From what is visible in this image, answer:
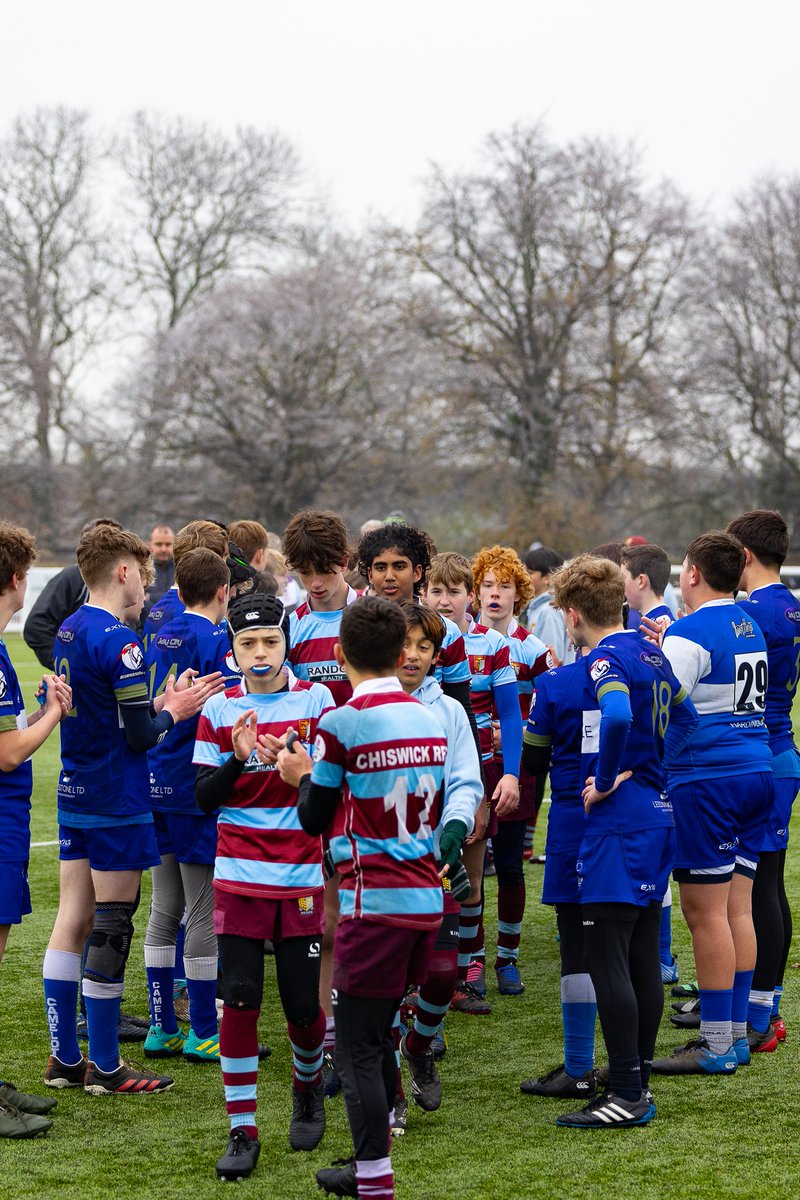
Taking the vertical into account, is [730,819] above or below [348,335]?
below

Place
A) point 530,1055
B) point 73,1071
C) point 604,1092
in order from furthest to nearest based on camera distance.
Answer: point 530,1055
point 73,1071
point 604,1092

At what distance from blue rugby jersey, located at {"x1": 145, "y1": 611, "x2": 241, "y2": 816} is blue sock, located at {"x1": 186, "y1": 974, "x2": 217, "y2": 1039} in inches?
25.8

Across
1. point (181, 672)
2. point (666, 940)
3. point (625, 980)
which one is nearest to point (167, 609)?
point (181, 672)

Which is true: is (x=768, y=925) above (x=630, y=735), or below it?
below

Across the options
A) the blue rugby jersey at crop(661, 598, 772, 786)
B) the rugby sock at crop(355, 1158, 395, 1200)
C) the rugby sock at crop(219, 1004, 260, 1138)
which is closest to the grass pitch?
the rugby sock at crop(219, 1004, 260, 1138)

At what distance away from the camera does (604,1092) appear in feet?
14.0

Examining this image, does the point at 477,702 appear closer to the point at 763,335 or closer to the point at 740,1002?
the point at 740,1002

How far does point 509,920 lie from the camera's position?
5.96m

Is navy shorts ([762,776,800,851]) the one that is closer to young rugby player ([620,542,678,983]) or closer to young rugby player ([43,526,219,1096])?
young rugby player ([620,542,678,983])

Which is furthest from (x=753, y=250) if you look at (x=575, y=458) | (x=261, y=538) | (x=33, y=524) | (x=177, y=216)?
(x=261, y=538)

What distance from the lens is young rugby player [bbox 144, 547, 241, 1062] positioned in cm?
480

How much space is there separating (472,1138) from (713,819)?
56.7 inches

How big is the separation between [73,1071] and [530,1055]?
1.76 metres

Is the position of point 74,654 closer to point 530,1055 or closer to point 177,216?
point 530,1055
